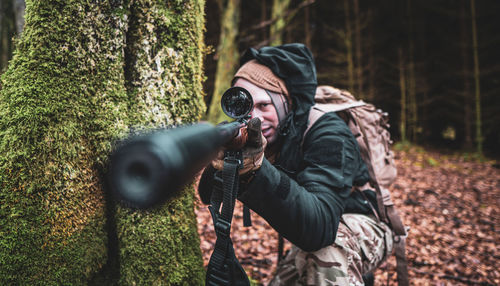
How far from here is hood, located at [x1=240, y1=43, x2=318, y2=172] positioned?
8.73 ft

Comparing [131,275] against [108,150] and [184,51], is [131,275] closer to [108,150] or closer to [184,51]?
[108,150]

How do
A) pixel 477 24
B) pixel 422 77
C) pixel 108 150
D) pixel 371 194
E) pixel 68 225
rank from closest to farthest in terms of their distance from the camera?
pixel 68 225 → pixel 108 150 → pixel 371 194 → pixel 477 24 → pixel 422 77

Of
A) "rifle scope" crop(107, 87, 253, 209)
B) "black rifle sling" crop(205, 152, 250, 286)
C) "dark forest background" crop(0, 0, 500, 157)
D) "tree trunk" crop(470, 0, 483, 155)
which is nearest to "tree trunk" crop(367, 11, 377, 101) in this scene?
"dark forest background" crop(0, 0, 500, 157)

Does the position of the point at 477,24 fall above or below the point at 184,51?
above

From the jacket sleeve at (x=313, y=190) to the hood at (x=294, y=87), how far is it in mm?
147

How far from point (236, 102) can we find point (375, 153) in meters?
2.02

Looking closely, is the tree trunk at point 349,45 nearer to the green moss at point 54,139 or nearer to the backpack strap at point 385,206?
the backpack strap at point 385,206

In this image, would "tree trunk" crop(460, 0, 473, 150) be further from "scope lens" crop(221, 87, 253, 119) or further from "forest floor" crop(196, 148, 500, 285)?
"scope lens" crop(221, 87, 253, 119)

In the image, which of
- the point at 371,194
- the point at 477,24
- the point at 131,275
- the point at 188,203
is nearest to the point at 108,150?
the point at 188,203

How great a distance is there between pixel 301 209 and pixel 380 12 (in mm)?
23906

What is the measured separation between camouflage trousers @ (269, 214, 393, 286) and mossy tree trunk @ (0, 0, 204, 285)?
102cm

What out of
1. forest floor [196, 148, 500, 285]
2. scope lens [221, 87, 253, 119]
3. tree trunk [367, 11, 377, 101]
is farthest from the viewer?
tree trunk [367, 11, 377, 101]

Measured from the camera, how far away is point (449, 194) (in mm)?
8352

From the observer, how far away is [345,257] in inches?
89.7
